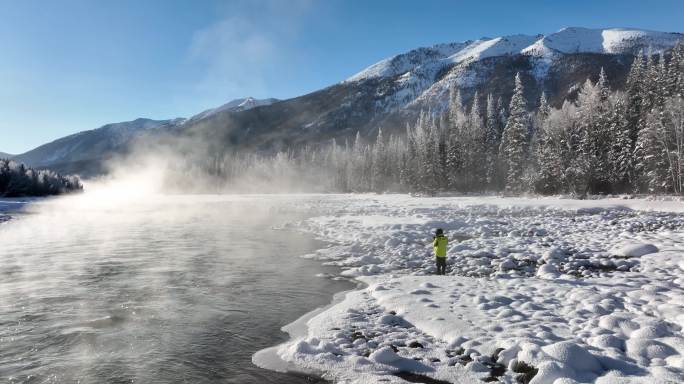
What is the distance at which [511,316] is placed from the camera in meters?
9.09

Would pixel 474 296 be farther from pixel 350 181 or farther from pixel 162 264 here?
pixel 350 181

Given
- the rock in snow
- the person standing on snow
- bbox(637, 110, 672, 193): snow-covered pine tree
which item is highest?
bbox(637, 110, 672, 193): snow-covered pine tree

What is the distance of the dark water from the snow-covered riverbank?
4.40 ft

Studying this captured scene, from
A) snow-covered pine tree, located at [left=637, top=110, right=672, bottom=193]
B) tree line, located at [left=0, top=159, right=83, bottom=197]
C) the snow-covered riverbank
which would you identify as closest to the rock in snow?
the snow-covered riverbank

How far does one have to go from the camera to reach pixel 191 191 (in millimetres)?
137500

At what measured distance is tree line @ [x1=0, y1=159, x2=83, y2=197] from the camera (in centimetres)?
8225

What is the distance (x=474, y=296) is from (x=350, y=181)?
314 ft

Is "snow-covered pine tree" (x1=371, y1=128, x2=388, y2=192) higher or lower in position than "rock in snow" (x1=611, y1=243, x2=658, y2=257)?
higher

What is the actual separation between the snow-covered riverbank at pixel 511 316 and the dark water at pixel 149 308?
4.40 ft

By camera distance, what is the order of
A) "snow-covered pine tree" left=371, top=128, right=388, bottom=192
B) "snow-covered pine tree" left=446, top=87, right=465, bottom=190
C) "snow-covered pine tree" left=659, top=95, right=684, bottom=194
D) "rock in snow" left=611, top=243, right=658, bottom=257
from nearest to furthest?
"rock in snow" left=611, top=243, right=658, bottom=257, "snow-covered pine tree" left=659, top=95, right=684, bottom=194, "snow-covered pine tree" left=446, top=87, right=465, bottom=190, "snow-covered pine tree" left=371, top=128, right=388, bottom=192

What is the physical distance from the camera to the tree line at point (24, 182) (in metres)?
82.2

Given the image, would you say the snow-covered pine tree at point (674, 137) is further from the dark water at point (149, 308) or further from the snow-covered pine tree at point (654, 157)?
the dark water at point (149, 308)

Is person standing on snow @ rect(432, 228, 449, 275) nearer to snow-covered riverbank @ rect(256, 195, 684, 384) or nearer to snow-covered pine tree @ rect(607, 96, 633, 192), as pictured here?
snow-covered riverbank @ rect(256, 195, 684, 384)

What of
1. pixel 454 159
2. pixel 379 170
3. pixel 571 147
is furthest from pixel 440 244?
pixel 379 170
